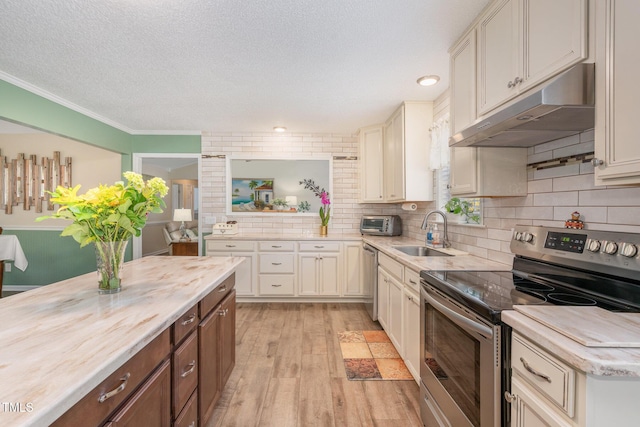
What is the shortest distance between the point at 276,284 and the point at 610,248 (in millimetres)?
3341

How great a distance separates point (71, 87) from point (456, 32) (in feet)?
11.2

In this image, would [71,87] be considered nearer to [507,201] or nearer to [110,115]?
[110,115]

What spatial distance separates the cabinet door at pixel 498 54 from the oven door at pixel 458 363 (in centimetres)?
108

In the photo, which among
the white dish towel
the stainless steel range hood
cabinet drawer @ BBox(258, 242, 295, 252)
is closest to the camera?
the stainless steel range hood

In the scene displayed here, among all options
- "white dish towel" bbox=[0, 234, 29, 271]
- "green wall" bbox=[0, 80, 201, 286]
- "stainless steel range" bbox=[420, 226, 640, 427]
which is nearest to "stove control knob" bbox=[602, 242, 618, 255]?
"stainless steel range" bbox=[420, 226, 640, 427]

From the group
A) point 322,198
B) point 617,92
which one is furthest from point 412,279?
point 322,198

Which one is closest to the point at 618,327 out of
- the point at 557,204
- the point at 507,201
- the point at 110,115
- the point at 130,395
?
the point at 557,204

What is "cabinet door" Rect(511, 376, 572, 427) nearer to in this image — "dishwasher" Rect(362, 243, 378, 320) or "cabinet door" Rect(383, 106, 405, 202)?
"dishwasher" Rect(362, 243, 378, 320)

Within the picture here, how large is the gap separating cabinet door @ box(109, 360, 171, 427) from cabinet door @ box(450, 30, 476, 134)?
2.03 meters

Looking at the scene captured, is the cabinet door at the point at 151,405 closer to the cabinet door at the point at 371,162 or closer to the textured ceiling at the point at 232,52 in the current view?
the textured ceiling at the point at 232,52

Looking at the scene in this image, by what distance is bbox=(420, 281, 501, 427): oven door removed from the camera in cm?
109

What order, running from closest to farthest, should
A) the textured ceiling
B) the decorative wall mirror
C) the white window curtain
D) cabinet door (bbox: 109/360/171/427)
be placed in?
cabinet door (bbox: 109/360/171/427), the textured ceiling, the white window curtain, the decorative wall mirror

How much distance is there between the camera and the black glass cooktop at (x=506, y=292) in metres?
1.12

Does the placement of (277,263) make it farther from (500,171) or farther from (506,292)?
(506,292)
